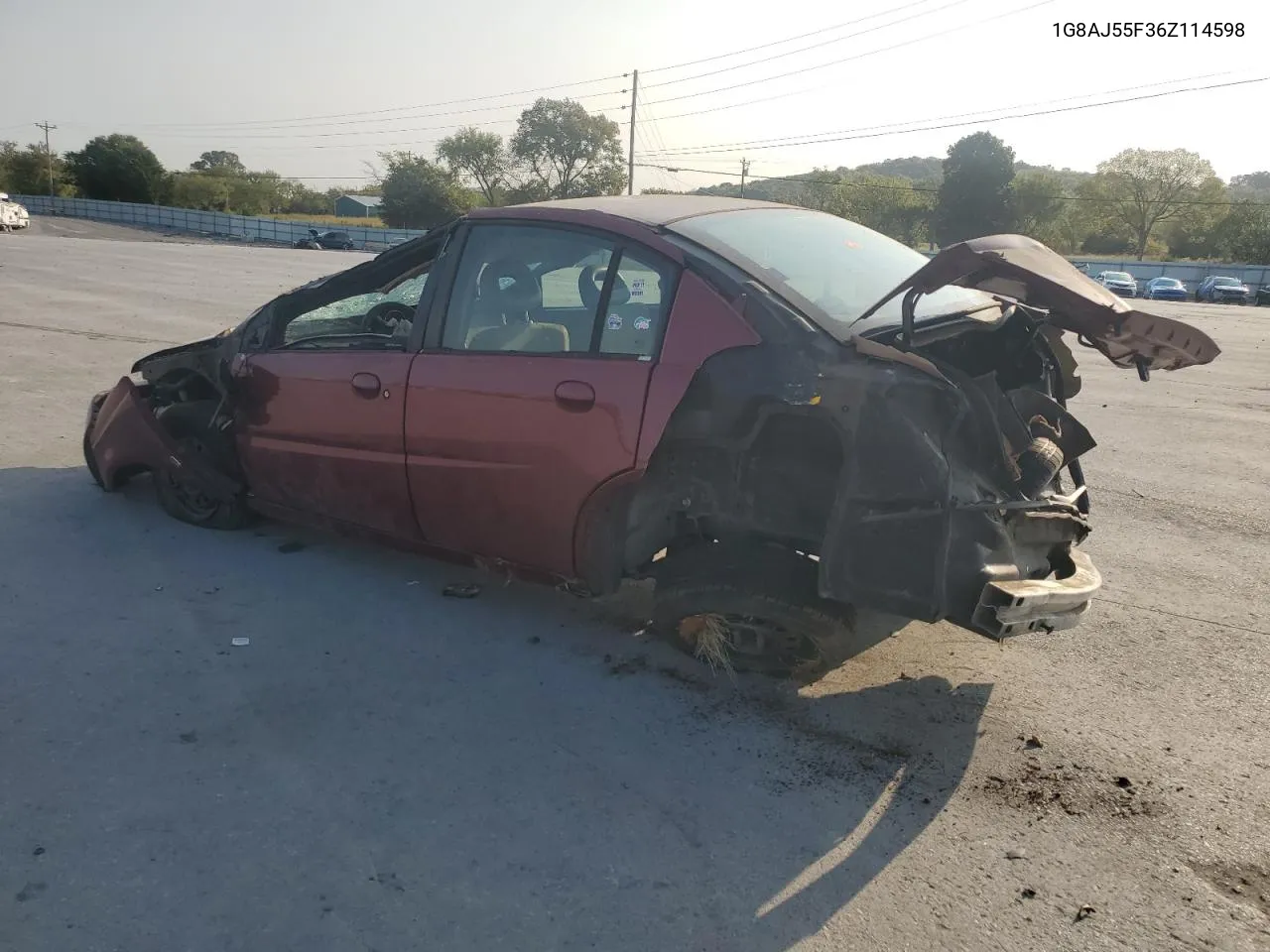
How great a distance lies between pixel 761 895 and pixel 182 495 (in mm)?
4072

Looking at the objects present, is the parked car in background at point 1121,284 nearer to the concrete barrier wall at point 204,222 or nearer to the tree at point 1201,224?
the concrete barrier wall at point 204,222

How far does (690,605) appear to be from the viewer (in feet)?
11.9

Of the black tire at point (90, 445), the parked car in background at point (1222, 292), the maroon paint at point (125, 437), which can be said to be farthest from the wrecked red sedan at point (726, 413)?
the parked car in background at point (1222, 292)

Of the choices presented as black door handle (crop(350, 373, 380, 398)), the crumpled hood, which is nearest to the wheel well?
the crumpled hood

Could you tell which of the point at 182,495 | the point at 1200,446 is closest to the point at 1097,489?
the point at 1200,446

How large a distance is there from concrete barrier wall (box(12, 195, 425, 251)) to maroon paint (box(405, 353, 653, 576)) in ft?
182

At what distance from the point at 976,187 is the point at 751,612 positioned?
206 ft

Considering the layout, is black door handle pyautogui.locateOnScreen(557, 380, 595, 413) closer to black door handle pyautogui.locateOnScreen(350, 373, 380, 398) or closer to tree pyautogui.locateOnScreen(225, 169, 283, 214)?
black door handle pyautogui.locateOnScreen(350, 373, 380, 398)

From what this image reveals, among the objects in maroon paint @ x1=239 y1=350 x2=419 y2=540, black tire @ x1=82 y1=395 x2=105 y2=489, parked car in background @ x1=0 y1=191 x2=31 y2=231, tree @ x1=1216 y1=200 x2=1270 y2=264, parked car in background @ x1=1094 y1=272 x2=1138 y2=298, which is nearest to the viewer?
maroon paint @ x1=239 y1=350 x2=419 y2=540

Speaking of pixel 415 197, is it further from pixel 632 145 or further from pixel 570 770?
pixel 570 770

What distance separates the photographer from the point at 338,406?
4.42m

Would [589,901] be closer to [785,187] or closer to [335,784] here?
[335,784]

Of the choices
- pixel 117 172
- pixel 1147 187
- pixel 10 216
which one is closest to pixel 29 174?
pixel 117 172

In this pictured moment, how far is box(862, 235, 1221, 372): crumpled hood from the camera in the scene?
3111mm
